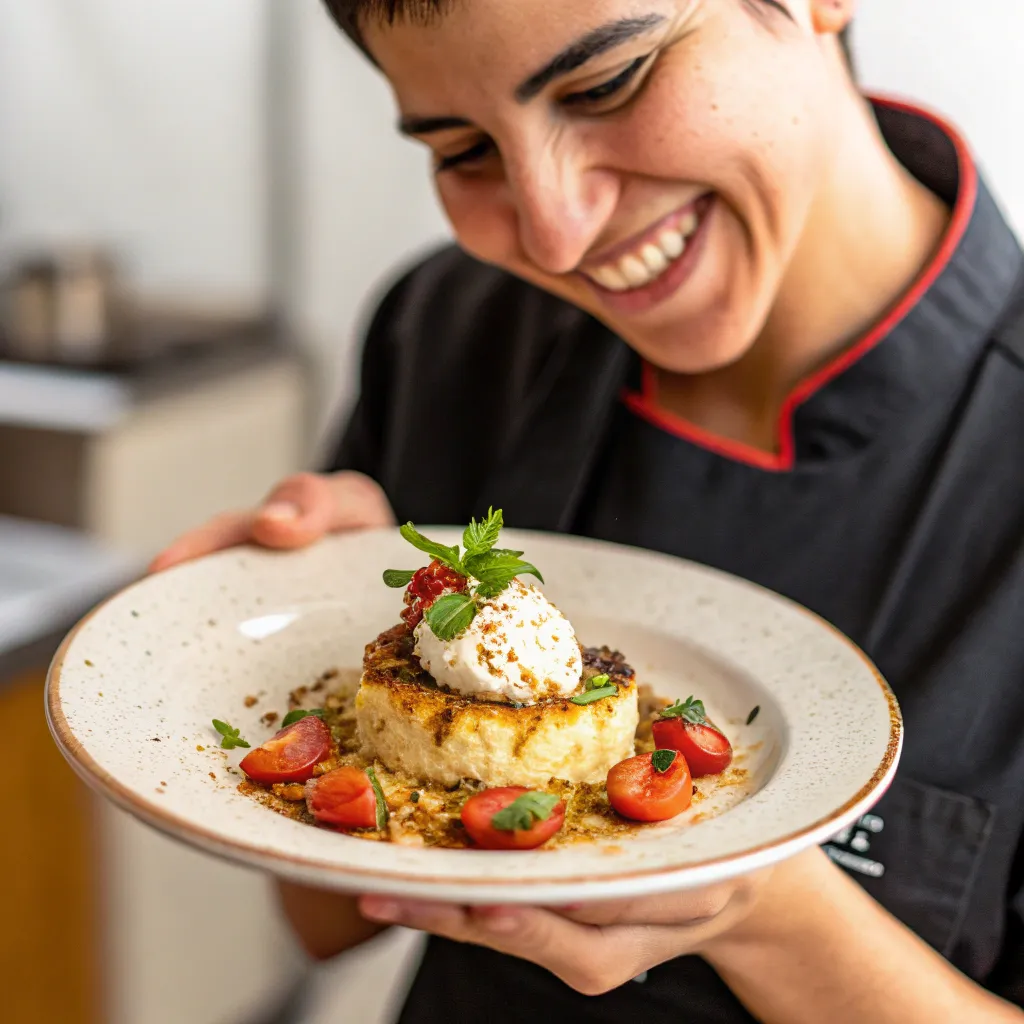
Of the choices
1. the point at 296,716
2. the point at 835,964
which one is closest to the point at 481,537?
the point at 296,716

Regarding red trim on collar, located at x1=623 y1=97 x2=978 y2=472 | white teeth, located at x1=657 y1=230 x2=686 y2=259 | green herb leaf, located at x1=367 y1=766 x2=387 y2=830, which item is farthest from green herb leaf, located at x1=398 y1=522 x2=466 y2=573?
red trim on collar, located at x1=623 y1=97 x2=978 y2=472

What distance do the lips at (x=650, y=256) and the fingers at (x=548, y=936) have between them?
79 centimetres

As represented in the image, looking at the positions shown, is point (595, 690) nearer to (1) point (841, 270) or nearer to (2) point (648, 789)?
(2) point (648, 789)

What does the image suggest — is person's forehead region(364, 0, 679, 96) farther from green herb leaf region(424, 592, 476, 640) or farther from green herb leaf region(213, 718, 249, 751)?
green herb leaf region(213, 718, 249, 751)

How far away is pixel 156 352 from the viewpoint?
11.9 ft

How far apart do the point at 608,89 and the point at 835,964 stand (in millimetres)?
1004

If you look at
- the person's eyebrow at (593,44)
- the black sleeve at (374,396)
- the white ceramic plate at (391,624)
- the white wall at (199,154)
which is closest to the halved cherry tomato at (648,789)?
the white ceramic plate at (391,624)

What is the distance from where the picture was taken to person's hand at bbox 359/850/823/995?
100 centimetres

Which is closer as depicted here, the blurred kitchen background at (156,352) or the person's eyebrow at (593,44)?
→ the person's eyebrow at (593,44)

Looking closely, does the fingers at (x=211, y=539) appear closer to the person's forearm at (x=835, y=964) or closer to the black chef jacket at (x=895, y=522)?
the black chef jacket at (x=895, y=522)

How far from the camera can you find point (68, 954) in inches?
120

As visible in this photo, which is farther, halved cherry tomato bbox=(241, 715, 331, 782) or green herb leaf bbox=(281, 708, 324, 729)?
green herb leaf bbox=(281, 708, 324, 729)

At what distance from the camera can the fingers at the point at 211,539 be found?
62.1 inches

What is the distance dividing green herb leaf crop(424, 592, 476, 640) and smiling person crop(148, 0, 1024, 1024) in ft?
1.05
